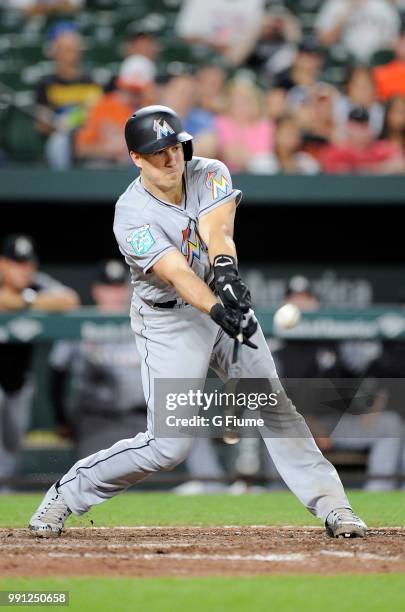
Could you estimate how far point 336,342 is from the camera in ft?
24.3

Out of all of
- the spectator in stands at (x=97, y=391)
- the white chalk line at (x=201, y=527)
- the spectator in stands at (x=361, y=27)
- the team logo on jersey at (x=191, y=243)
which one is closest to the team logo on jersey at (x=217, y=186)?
the team logo on jersey at (x=191, y=243)

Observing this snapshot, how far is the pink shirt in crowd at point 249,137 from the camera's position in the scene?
30.3 ft

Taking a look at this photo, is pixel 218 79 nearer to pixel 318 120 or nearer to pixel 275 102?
pixel 275 102

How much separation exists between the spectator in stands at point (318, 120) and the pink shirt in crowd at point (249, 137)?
313 millimetres

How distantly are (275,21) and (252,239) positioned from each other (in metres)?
2.28

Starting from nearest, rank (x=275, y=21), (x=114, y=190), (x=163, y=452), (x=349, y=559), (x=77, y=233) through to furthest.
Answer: (x=349, y=559) → (x=163, y=452) → (x=114, y=190) → (x=77, y=233) → (x=275, y=21)

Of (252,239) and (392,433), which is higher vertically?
(252,239)

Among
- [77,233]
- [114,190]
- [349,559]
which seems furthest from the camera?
[77,233]

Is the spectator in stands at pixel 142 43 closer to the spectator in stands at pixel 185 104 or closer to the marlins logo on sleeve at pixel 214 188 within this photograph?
the spectator in stands at pixel 185 104

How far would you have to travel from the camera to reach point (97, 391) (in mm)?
7191

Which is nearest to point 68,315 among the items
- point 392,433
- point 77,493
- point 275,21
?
point 392,433

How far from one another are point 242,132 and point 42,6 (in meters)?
3.05

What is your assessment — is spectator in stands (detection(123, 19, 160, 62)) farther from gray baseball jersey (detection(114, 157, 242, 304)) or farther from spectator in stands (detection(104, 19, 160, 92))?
gray baseball jersey (detection(114, 157, 242, 304))

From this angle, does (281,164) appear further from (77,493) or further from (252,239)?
(77,493)
